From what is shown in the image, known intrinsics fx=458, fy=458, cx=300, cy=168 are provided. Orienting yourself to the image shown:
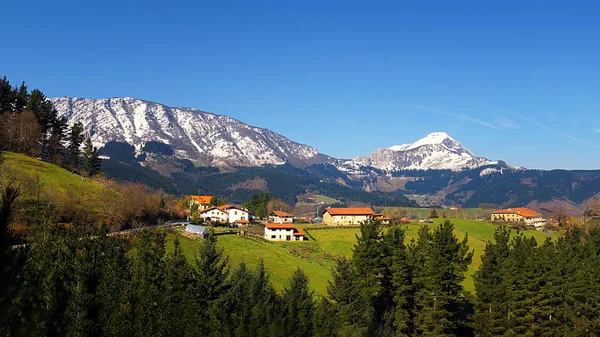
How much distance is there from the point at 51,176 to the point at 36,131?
80.0 ft

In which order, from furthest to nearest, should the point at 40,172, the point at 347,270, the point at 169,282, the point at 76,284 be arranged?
the point at 40,172, the point at 347,270, the point at 169,282, the point at 76,284

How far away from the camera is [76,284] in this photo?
30.0m

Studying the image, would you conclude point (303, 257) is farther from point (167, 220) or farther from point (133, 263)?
point (133, 263)

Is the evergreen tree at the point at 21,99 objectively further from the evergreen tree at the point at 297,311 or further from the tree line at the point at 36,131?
the evergreen tree at the point at 297,311

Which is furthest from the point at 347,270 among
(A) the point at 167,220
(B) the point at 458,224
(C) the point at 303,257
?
(B) the point at 458,224

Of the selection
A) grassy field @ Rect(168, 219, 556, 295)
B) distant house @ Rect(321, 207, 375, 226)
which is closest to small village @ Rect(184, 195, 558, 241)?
distant house @ Rect(321, 207, 375, 226)

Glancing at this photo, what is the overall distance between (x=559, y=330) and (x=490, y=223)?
133244mm

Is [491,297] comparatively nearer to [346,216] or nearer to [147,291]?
[147,291]

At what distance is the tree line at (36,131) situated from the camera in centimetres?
11111

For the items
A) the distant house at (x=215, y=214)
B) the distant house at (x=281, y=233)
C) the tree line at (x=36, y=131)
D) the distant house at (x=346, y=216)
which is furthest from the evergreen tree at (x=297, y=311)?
the distant house at (x=346, y=216)

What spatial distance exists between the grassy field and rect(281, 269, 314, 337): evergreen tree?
67.4ft

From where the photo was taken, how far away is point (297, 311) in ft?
168

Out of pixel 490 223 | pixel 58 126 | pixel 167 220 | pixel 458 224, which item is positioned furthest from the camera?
pixel 490 223

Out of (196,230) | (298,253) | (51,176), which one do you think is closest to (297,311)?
(298,253)
